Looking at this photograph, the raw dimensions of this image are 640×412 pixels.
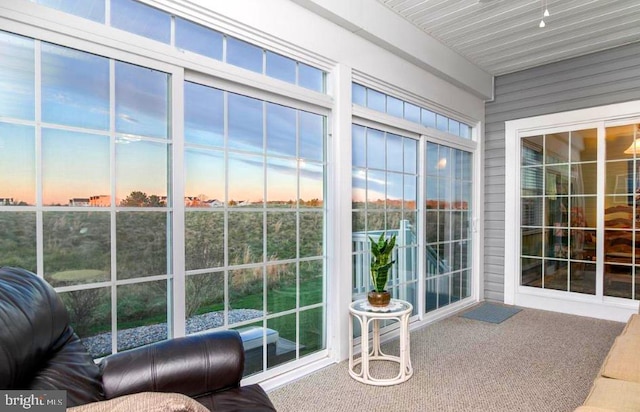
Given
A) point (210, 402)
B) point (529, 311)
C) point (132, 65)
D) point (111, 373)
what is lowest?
point (529, 311)

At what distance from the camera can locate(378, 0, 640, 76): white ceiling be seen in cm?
327

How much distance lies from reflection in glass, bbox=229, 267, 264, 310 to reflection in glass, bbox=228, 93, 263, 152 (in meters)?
0.81

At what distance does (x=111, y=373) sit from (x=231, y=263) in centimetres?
102

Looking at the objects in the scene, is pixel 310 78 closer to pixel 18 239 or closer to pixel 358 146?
pixel 358 146

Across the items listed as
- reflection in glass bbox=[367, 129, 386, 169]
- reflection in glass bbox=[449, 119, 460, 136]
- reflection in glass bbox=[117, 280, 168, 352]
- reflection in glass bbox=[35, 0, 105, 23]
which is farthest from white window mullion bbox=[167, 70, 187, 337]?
reflection in glass bbox=[449, 119, 460, 136]

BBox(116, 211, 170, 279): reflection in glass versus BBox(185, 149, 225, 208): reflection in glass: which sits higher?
BBox(185, 149, 225, 208): reflection in glass

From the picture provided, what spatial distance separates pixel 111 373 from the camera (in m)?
1.44

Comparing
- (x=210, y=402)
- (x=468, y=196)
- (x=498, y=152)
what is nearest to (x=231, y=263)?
(x=210, y=402)

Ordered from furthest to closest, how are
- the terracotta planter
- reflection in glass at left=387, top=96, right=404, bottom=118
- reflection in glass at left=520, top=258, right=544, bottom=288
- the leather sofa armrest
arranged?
1. reflection in glass at left=520, top=258, right=544, bottom=288
2. reflection in glass at left=387, top=96, right=404, bottom=118
3. the terracotta planter
4. the leather sofa armrest

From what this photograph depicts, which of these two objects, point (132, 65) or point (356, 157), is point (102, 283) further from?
point (356, 157)

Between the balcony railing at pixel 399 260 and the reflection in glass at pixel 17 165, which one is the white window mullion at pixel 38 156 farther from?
the balcony railing at pixel 399 260

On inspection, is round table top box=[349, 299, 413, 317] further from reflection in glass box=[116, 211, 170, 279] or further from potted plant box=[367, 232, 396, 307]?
reflection in glass box=[116, 211, 170, 279]

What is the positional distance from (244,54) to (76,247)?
4.94ft

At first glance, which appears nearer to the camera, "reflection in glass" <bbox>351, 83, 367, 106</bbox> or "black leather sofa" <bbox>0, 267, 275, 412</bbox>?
"black leather sofa" <bbox>0, 267, 275, 412</bbox>
